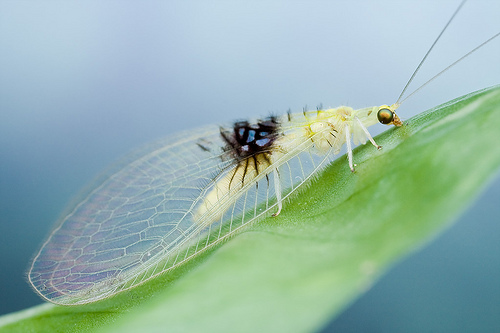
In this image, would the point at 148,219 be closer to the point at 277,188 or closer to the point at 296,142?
the point at 277,188

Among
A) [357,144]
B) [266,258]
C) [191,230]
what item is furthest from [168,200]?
[266,258]

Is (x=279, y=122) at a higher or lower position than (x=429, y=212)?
higher

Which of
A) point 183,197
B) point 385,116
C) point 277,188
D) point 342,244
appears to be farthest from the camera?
point 385,116

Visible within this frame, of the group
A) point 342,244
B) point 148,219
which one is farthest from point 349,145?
point 342,244

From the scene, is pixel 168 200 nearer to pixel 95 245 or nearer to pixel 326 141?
pixel 95 245

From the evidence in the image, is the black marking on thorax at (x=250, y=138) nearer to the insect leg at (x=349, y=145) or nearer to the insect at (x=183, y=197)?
the insect at (x=183, y=197)

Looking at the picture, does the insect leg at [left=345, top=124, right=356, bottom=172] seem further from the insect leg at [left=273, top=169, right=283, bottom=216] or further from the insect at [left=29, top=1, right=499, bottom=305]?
the insect leg at [left=273, top=169, right=283, bottom=216]

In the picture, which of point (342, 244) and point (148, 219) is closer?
point (342, 244)
